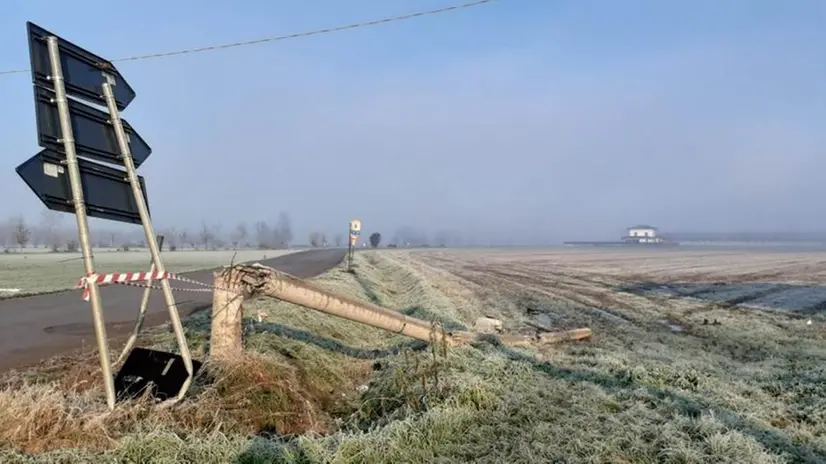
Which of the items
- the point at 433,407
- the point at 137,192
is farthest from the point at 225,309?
the point at 433,407

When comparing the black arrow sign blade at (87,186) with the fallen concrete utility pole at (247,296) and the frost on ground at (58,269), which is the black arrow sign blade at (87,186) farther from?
the fallen concrete utility pole at (247,296)

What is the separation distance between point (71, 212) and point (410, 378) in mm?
4203

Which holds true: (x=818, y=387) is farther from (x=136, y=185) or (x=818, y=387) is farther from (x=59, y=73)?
(x=59, y=73)

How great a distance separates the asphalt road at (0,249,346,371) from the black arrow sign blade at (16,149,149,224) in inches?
78.3

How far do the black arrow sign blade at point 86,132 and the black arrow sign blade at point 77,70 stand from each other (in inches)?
4.7

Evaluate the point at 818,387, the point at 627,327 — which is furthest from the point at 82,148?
the point at 627,327

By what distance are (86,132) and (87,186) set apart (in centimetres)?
56

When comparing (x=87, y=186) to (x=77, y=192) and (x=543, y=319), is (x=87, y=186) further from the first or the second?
(x=543, y=319)

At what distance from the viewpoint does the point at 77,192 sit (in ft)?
14.8

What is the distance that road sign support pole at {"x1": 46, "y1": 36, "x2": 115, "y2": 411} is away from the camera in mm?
4422

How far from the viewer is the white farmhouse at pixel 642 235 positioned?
564 ft

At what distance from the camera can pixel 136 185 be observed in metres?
5.12

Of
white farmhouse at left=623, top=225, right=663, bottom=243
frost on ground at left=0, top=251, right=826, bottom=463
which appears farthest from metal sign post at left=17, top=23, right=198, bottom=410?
white farmhouse at left=623, top=225, right=663, bottom=243

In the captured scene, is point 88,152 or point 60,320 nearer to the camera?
point 88,152
